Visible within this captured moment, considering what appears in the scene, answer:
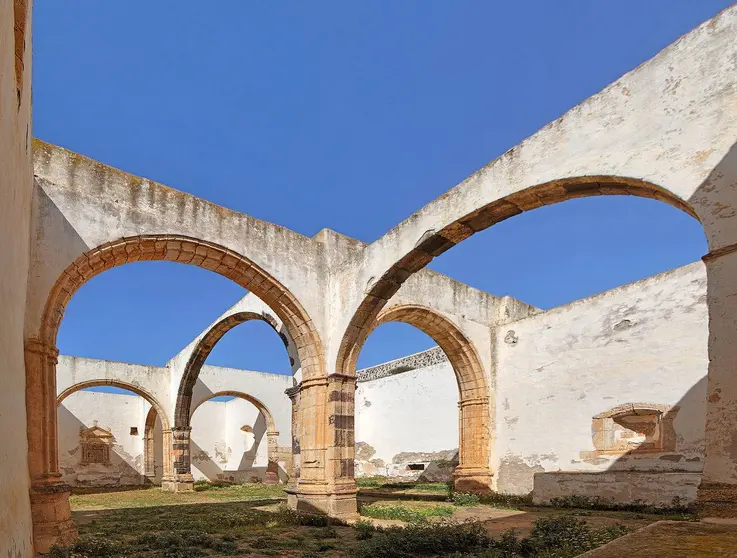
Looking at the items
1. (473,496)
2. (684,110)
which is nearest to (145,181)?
(684,110)

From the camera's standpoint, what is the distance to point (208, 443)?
1978 centimetres

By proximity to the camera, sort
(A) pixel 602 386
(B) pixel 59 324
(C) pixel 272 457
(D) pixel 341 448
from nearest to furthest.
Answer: (B) pixel 59 324, (D) pixel 341 448, (A) pixel 602 386, (C) pixel 272 457

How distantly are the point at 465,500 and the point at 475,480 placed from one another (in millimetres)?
1411

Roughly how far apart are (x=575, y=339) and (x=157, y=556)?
7.53 metres

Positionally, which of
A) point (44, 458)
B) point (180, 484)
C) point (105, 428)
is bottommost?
point (180, 484)

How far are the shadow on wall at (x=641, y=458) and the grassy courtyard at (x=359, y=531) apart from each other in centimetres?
76

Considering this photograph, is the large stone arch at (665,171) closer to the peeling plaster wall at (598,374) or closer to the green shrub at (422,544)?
the green shrub at (422,544)

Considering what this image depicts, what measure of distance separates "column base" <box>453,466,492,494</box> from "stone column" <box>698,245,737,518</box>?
7.29 meters

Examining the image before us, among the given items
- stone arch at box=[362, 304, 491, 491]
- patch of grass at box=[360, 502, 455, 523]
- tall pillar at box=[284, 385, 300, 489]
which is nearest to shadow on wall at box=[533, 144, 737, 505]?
stone arch at box=[362, 304, 491, 491]

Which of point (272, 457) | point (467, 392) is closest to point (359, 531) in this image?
point (467, 392)

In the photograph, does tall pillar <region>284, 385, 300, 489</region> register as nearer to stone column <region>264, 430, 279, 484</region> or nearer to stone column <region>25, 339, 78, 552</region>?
stone column <region>25, 339, 78, 552</region>

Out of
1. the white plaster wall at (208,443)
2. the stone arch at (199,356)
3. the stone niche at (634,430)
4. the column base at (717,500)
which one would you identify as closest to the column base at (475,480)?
the stone niche at (634,430)

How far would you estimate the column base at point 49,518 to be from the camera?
545 centimetres

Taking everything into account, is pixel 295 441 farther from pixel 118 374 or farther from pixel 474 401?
pixel 118 374
